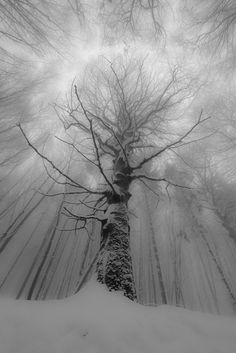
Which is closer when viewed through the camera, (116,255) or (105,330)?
(105,330)

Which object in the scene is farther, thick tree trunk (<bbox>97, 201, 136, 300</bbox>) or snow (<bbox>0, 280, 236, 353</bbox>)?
thick tree trunk (<bbox>97, 201, 136, 300</bbox>)

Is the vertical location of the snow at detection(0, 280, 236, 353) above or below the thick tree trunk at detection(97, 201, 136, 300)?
below

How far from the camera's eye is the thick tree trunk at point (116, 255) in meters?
2.07

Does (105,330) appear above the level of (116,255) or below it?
below

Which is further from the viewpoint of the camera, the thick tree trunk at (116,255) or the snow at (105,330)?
the thick tree trunk at (116,255)

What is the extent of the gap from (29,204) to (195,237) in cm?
695

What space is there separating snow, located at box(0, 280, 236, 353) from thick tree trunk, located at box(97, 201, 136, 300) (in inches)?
19.0

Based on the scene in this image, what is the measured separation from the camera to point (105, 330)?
124 cm

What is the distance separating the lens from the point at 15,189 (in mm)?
8320

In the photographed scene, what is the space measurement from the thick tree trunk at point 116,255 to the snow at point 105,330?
0.48 meters

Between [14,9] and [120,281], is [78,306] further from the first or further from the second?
[14,9]

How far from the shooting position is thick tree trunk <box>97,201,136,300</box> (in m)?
2.07

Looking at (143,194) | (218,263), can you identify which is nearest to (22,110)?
(143,194)

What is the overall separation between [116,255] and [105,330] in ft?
3.67
